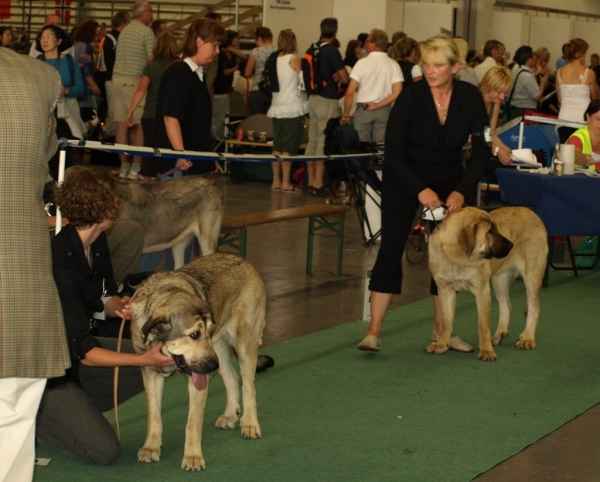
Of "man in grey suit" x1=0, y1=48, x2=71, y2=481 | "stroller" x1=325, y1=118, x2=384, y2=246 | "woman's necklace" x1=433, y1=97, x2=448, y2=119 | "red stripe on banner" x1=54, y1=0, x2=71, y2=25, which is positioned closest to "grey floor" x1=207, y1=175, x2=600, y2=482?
"stroller" x1=325, y1=118, x2=384, y2=246

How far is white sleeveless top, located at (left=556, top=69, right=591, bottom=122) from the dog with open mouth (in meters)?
8.60

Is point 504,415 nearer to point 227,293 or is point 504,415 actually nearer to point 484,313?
point 484,313

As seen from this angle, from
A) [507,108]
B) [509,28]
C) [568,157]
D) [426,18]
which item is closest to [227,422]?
[568,157]

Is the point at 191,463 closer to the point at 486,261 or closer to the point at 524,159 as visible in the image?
the point at 486,261

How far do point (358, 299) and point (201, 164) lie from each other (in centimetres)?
168

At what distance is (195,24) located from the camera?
22.7ft

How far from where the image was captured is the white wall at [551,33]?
2411cm

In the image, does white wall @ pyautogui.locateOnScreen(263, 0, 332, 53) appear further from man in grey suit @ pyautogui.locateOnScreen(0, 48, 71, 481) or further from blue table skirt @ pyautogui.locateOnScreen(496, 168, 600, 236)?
man in grey suit @ pyautogui.locateOnScreen(0, 48, 71, 481)

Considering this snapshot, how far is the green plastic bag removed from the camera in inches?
384

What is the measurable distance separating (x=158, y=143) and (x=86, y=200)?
10.3ft

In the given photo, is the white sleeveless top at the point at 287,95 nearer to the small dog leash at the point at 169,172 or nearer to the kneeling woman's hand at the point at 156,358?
the small dog leash at the point at 169,172

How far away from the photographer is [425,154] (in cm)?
619

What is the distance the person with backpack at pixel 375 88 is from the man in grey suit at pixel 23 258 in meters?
9.06

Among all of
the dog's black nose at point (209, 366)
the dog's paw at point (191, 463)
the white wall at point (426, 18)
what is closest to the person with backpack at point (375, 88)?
the dog's paw at point (191, 463)
